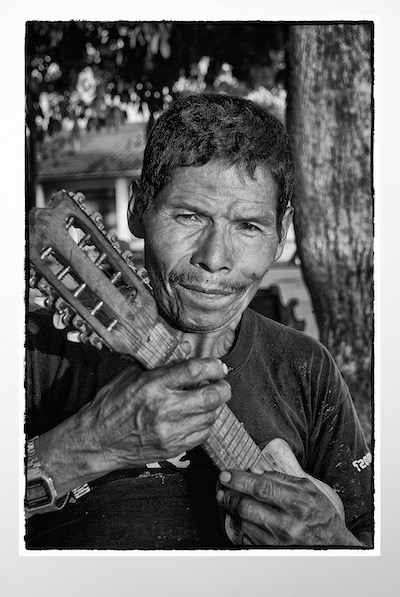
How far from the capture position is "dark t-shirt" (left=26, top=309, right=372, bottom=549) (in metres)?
2.30

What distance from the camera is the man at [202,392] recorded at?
2047mm

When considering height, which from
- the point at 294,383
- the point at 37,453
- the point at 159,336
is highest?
the point at 159,336

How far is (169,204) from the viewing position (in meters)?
2.15

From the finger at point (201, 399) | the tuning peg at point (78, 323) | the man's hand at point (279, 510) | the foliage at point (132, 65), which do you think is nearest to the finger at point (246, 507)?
the man's hand at point (279, 510)

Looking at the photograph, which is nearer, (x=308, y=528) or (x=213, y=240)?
(x=213, y=240)

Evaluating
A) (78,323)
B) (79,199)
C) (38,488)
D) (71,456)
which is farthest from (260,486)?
(79,199)

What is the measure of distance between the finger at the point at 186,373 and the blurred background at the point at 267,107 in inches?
24.8

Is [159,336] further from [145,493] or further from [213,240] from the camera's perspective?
[145,493]

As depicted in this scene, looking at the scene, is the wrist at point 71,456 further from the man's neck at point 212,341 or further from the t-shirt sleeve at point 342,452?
the t-shirt sleeve at point 342,452

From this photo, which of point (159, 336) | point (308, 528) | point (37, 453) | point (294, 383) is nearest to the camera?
point (159, 336)

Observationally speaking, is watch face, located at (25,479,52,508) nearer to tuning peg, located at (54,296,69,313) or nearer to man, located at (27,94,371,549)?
man, located at (27,94,371,549)

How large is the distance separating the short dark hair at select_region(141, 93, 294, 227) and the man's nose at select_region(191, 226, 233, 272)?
20 centimetres
